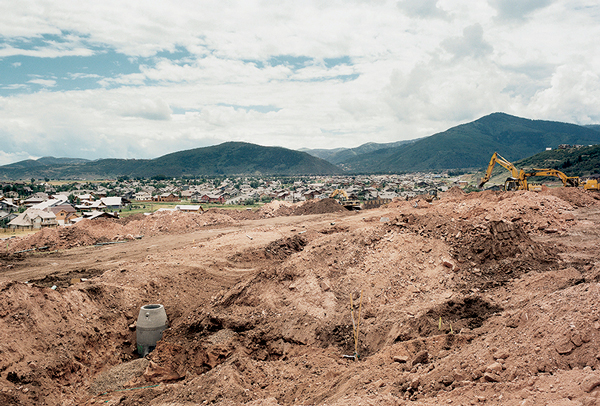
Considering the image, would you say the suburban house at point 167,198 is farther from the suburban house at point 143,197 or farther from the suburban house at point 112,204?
the suburban house at point 112,204

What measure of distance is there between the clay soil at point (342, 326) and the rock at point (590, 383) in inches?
1.0

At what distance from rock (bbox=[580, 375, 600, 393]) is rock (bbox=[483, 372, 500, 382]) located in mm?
1266

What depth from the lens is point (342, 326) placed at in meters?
12.4

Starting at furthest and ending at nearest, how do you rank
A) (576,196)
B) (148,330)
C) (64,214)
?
1. (64,214)
2. (576,196)
3. (148,330)

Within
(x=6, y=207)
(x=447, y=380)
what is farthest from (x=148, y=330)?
(x=6, y=207)

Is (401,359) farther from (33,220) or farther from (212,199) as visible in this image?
(212,199)

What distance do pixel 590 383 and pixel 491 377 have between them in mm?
1446

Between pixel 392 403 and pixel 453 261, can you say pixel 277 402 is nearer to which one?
pixel 392 403

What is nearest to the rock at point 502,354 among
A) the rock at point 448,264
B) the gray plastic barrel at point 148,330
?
the rock at point 448,264

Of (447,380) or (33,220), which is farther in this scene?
(33,220)

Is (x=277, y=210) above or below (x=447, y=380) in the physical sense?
above

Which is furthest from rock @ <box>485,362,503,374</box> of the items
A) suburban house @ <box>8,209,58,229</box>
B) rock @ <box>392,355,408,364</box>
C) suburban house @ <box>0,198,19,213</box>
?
suburban house @ <box>0,198,19,213</box>

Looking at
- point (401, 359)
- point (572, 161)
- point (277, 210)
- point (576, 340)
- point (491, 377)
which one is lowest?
point (401, 359)

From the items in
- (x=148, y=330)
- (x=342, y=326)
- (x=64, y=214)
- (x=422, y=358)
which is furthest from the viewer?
(x=64, y=214)
